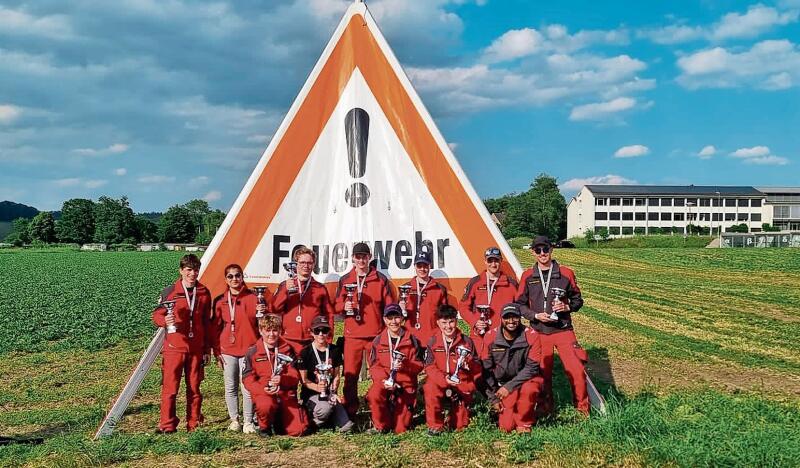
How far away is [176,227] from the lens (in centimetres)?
12225

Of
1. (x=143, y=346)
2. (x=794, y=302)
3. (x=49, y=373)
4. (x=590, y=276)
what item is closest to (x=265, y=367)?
(x=49, y=373)

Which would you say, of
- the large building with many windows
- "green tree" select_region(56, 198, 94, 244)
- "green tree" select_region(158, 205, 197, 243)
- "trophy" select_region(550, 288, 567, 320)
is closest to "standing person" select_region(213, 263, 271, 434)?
"trophy" select_region(550, 288, 567, 320)

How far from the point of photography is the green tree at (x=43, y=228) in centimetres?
11719

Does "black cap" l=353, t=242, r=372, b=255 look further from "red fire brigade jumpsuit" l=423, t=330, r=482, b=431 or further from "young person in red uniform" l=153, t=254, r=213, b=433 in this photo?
"young person in red uniform" l=153, t=254, r=213, b=433

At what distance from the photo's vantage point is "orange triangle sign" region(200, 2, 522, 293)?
6391 millimetres

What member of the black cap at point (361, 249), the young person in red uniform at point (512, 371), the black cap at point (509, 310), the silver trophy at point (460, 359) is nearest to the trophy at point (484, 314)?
the young person in red uniform at point (512, 371)

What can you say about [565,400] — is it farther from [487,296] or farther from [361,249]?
[361,249]

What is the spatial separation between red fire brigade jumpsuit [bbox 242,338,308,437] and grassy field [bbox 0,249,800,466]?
0.29 meters

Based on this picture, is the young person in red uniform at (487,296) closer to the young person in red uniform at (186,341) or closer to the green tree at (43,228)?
the young person in red uniform at (186,341)

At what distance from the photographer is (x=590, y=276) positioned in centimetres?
3172

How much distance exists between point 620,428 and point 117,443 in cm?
409

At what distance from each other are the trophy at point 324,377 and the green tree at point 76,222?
127m

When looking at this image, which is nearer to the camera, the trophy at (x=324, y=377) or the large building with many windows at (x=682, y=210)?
the trophy at (x=324, y=377)

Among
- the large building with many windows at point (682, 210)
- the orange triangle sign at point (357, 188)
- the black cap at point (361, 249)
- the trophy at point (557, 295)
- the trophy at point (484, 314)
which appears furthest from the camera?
the large building with many windows at point (682, 210)
